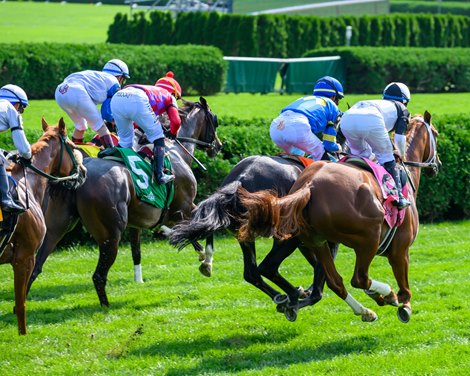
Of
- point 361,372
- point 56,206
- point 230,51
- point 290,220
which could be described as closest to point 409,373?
point 361,372

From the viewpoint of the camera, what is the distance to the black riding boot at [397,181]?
7.40 m

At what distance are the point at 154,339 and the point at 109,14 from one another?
4490 centimetres

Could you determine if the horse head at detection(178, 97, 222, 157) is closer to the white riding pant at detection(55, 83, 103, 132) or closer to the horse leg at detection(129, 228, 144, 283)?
the white riding pant at detection(55, 83, 103, 132)

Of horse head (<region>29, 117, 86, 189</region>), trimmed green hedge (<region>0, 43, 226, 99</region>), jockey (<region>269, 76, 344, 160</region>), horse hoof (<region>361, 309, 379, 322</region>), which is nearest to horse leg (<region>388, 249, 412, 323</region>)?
horse hoof (<region>361, 309, 379, 322</region>)

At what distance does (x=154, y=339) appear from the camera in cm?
743

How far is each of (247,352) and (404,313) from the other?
4.52ft

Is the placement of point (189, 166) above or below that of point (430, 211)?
above

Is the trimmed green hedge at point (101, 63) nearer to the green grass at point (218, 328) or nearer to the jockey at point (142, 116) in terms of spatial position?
the green grass at point (218, 328)

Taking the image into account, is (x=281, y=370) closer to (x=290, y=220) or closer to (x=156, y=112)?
(x=290, y=220)

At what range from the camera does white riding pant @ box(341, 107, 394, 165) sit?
7.67m

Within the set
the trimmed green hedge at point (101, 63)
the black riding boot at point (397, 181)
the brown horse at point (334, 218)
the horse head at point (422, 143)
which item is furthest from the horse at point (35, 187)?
the trimmed green hedge at point (101, 63)

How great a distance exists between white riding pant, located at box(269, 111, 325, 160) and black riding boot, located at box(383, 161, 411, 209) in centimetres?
99

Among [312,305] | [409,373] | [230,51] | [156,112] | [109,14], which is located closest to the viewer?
[409,373]

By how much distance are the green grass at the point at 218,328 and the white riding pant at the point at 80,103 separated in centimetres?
162
